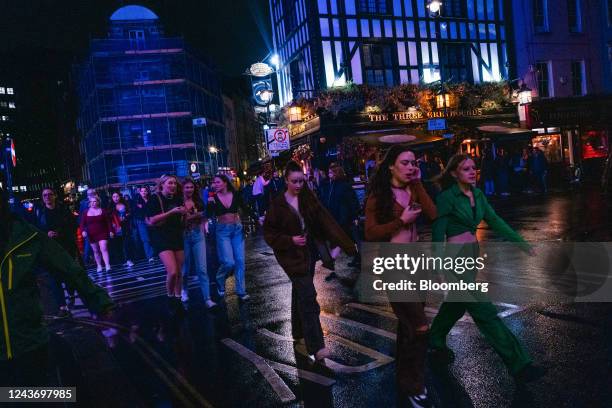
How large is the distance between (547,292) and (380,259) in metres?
3.48

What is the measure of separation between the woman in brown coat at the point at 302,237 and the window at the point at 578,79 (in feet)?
91.8

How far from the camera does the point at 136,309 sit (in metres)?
7.62

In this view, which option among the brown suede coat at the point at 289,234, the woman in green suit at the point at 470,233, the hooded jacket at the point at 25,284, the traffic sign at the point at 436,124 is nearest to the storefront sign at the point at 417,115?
the traffic sign at the point at 436,124

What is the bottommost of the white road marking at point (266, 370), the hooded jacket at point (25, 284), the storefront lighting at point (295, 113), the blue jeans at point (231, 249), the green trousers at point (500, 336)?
the white road marking at point (266, 370)

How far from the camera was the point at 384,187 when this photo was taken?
368 centimetres

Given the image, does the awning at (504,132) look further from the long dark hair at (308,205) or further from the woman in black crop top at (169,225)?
the long dark hair at (308,205)

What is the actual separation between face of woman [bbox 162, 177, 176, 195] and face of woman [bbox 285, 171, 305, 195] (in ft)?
9.37

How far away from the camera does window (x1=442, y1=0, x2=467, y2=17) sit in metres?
26.1

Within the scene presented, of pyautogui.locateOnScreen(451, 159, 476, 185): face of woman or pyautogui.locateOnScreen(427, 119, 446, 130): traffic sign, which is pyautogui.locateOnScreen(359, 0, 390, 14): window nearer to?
pyautogui.locateOnScreen(427, 119, 446, 130): traffic sign

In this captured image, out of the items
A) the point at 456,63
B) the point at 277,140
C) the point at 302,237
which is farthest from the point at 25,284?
the point at 456,63

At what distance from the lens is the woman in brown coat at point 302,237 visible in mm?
4504

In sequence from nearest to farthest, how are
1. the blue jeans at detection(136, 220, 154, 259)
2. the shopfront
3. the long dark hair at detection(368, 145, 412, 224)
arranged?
the long dark hair at detection(368, 145, 412, 224) < the blue jeans at detection(136, 220, 154, 259) < the shopfront

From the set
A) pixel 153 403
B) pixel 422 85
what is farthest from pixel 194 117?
pixel 153 403

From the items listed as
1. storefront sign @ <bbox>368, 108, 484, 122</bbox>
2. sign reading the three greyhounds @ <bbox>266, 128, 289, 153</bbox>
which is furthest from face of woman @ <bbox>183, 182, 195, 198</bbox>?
storefront sign @ <bbox>368, 108, 484, 122</bbox>
